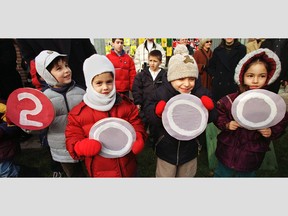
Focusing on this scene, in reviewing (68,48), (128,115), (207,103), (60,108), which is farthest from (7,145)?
(207,103)

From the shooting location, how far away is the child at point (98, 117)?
124cm

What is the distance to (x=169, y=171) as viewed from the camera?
1.55 meters

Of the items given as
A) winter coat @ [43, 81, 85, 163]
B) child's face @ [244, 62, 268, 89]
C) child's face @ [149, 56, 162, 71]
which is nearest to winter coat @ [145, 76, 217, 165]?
child's face @ [244, 62, 268, 89]

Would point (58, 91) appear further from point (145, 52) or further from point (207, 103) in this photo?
point (145, 52)

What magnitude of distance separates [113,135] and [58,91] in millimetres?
520

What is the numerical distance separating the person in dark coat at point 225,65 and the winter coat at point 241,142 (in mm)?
782

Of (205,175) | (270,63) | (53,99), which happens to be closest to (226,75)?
(270,63)

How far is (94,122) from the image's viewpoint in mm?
1340

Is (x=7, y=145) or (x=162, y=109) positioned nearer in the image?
(x=162, y=109)

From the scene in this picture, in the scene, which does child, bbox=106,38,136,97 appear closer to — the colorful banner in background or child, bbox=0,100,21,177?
the colorful banner in background

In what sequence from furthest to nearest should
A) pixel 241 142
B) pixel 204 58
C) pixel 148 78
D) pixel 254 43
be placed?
pixel 204 58
pixel 148 78
pixel 254 43
pixel 241 142

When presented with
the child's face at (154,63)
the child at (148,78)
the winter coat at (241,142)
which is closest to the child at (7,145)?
the child at (148,78)

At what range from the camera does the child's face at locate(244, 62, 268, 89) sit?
1.34m

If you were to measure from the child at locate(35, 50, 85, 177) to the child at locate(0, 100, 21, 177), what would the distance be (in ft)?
0.85
